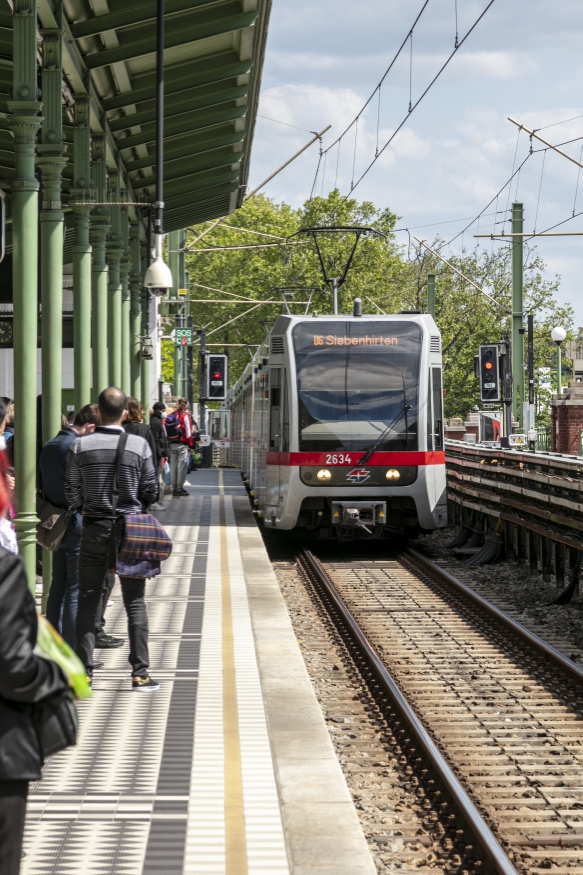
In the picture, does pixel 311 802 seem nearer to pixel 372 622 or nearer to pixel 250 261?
pixel 372 622

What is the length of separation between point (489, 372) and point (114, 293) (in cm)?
1323

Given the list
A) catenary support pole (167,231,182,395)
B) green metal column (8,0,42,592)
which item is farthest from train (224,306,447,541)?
catenary support pole (167,231,182,395)

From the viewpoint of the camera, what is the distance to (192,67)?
50.3 feet

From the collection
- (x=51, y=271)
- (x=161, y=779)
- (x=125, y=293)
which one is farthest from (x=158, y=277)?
(x=161, y=779)

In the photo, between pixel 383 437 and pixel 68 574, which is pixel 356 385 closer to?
pixel 383 437

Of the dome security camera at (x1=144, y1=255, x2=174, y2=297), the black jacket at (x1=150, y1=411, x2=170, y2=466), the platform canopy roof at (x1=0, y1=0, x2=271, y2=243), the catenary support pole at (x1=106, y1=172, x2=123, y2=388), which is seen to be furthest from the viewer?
the black jacket at (x1=150, y1=411, x2=170, y2=466)

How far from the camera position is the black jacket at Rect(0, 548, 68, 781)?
121 inches

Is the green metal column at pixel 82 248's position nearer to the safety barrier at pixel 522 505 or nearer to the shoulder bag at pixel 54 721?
the safety barrier at pixel 522 505

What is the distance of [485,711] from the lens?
28.0 ft

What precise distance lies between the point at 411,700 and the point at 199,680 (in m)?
1.49

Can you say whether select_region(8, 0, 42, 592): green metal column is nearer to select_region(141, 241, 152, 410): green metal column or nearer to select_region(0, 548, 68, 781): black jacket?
select_region(0, 548, 68, 781): black jacket

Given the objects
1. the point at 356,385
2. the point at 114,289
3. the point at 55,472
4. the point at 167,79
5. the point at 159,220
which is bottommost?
the point at 55,472

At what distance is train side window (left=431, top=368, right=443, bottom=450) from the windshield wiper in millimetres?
400

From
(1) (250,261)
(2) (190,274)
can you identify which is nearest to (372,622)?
(1) (250,261)
